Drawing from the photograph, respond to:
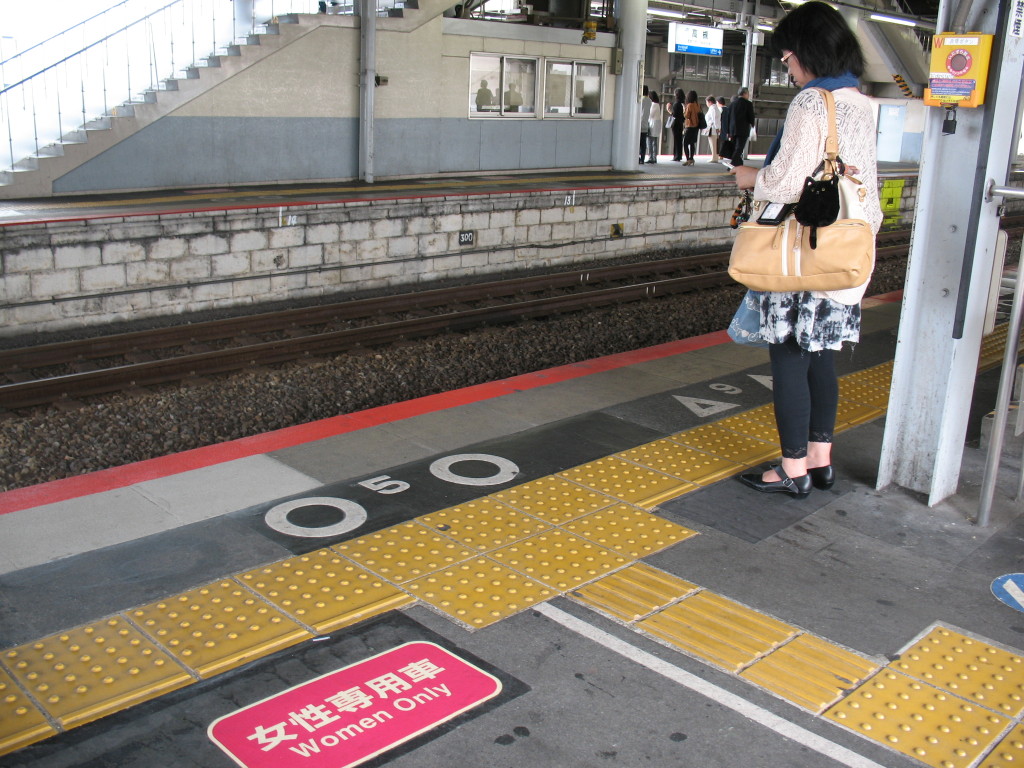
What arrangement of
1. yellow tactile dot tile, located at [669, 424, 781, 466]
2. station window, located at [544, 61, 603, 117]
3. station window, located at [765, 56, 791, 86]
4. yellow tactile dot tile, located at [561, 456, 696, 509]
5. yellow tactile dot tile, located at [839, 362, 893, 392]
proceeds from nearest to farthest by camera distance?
yellow tactile dot tile, located at [561, 456, 696, 509]
yellow tactile dot tile, located at [669, 424, 781, 466]
yellow tactile dot tile, located at [839, 362, 893, 392]
station window, located at [544, 61, 603, 117]
station window, located at [765, 56, 791, 86]

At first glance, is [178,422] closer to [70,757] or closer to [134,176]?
[70,757]

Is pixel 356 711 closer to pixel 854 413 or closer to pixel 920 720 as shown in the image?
pixel 920 720

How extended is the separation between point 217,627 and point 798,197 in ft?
9.57

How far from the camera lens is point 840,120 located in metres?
4.12

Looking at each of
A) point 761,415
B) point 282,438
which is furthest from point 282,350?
point 761,415

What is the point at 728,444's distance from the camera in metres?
5.48

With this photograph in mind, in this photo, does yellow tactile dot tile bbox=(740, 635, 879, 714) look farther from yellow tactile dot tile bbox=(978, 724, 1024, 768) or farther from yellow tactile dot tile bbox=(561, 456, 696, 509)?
yellow tactile dot tile bbox=(561, 456, 696, 509)

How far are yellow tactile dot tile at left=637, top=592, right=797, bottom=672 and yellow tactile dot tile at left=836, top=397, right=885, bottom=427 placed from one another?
261 centimetres

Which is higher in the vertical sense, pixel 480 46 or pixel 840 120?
pixel 480 46

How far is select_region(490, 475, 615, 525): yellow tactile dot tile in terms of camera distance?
4.49m

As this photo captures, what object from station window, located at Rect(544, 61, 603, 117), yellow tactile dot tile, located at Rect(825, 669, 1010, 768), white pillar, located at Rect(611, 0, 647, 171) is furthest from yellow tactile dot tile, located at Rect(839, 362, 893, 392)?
white pillar, located at Rect(611, 0, 647, 171)

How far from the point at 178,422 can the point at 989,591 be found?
5.36 meters

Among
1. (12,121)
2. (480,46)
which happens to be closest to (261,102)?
(12,121)

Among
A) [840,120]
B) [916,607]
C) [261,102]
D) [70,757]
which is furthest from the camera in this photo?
[261,102]
